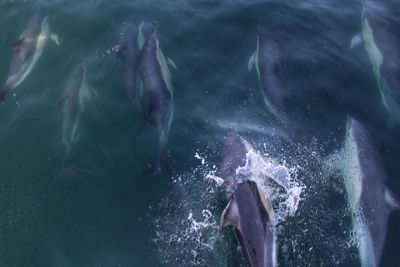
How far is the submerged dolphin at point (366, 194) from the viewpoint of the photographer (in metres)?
10.5

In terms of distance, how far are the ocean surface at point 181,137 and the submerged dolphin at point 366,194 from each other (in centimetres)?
23

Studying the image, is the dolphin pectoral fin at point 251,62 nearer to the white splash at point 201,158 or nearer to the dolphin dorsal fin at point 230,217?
the white splash at point 201,158

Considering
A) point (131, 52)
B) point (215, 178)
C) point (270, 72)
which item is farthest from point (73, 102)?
point (270, 72)

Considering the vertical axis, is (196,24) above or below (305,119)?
above

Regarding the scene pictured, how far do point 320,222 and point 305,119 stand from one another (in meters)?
3.39

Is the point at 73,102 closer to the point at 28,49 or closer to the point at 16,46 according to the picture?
the point at 28,49

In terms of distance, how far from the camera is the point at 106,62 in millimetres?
14844

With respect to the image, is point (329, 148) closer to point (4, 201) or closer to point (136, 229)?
point (136, 229)

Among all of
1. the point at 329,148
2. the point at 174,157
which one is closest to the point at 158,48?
the point at 174,157

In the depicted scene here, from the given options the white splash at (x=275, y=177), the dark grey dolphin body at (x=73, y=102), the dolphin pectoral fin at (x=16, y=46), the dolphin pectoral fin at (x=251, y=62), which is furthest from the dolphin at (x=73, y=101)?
the dolphin pectoral fin at (x=251, y=62)

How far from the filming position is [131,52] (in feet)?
47.3

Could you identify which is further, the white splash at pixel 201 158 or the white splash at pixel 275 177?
the white splash at pixel 201 158

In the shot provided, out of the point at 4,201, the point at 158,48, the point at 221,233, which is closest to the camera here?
the point at 221,233

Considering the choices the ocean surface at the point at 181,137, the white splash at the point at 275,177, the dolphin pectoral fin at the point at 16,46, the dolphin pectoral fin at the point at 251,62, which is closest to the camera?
the ocean surface at the point at 181,137
